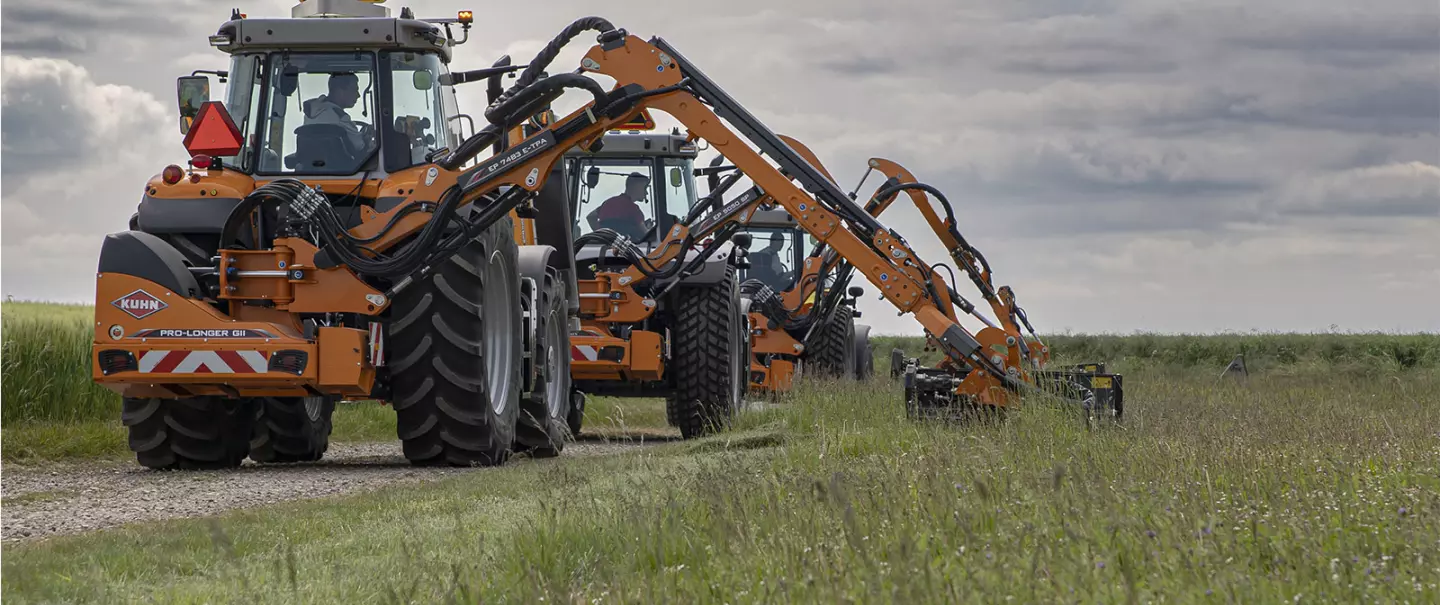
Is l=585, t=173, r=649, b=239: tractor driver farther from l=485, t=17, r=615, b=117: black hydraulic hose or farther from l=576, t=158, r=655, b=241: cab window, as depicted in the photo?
l=485, t=17, r=615, b=117: black hydraulic hose

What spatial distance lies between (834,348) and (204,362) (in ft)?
45.5

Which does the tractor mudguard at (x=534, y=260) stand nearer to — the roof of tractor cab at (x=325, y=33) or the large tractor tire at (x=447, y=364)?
the large tractor tire at (x=447, y=364)

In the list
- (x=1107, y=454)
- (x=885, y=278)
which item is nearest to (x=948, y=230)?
(x=885, y=278)

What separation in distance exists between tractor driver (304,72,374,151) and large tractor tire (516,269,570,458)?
6.17 feet

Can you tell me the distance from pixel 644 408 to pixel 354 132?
1096cm

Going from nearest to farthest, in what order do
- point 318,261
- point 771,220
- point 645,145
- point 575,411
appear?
point 318,261, point 575,411, point 645,145, point 771,220

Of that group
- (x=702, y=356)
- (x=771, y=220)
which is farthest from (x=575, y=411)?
(x=771, y=220)

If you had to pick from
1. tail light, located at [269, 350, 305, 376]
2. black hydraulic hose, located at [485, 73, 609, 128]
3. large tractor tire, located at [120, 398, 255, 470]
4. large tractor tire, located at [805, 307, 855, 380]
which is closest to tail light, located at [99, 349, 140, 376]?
tail light, located at [269, 350, 305, 376]

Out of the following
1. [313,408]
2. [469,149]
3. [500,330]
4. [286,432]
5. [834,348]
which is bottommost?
[286,432]

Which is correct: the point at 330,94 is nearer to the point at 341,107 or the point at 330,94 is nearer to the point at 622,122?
the point at 341,107

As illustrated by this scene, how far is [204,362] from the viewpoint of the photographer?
955 centimetres

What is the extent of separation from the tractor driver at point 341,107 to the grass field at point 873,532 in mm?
2680

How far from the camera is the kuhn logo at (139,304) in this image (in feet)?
31.3

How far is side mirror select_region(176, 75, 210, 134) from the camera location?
10352 mm
